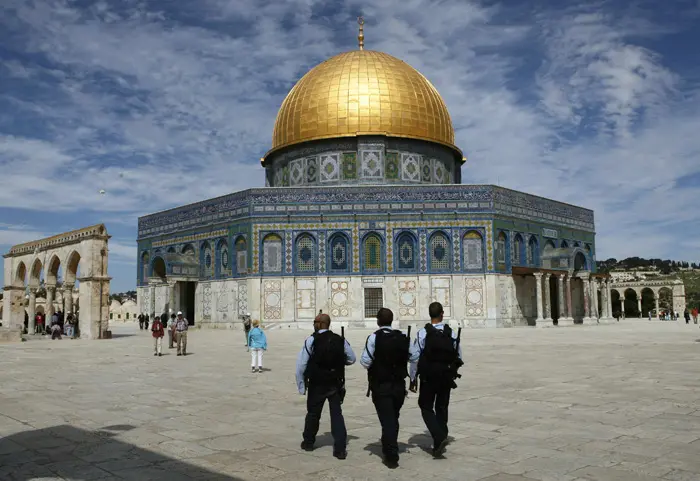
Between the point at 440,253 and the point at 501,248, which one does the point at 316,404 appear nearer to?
the point at 440,253

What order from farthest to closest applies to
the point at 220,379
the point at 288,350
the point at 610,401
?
the point at 288,350 < the point at 220,379 < the point at 610,401

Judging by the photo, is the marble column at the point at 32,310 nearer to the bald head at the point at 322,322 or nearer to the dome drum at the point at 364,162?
the dome drum at the point at 364,162

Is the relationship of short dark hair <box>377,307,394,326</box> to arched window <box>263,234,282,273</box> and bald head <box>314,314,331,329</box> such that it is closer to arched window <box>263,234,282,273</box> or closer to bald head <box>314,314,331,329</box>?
bald head <box>314,314,331,329</box>

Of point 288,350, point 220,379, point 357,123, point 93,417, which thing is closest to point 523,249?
point 357,123

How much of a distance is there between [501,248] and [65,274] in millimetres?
22401

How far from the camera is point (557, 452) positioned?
6066 mm

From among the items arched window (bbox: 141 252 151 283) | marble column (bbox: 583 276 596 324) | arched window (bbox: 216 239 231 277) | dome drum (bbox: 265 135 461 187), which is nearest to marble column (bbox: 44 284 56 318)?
arched window (bbox: 216 239 231 277)

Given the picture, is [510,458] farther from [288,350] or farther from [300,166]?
[300,166]

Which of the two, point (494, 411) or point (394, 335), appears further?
point (494, 411)

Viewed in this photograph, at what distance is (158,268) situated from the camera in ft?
146

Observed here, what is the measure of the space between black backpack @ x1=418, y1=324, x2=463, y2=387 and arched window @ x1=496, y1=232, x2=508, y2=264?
31145 mm

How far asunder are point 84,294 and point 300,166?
18692 millimetres

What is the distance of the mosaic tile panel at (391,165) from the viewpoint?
1583 inches

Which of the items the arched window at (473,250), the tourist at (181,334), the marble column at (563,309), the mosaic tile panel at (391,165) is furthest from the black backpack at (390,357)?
the mosaic tile panel at (391,165)
